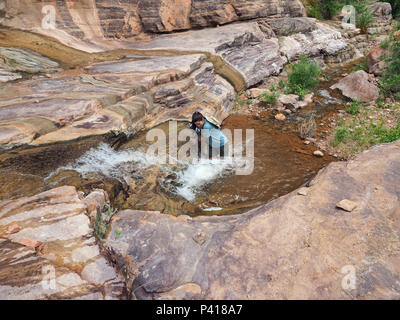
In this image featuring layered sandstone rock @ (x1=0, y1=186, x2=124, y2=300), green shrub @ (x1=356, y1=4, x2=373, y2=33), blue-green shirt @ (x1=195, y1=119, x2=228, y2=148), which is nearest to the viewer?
layered sandstone rock @ (x1=0, y1=186, x2=124, y2=300)

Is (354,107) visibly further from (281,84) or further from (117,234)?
(117,234)

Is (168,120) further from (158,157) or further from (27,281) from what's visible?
(27,281)

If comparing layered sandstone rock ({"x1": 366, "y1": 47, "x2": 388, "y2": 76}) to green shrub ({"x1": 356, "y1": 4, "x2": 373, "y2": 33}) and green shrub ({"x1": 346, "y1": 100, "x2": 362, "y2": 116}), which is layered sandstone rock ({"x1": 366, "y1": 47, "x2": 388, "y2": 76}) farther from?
green shrub ({"x1": 356, "y1": 4, "x2": 373, "y2": 33})

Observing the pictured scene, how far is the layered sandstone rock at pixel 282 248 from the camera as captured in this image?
2.13 metres

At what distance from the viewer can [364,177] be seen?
312 cm

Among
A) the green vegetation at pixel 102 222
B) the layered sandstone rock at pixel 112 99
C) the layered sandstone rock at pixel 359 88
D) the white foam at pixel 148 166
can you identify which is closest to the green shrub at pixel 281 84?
the layered sandstone rock at pixel 359 88

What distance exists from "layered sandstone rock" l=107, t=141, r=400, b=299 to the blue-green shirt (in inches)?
80.8

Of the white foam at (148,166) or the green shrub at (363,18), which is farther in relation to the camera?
the green shrub at (363,18)

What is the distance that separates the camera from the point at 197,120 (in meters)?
4.50

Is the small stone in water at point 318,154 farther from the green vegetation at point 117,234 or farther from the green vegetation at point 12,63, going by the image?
the green vegetation at point 12,63

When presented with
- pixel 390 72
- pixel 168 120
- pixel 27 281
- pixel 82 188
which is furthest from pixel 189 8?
pixel 27 281

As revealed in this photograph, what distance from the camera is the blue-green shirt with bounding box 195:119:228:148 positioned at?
477 centimetres

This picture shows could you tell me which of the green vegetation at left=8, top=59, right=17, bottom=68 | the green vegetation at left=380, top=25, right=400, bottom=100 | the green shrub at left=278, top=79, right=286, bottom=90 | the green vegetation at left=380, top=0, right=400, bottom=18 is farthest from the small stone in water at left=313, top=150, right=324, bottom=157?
the green vegetation at left=380, top=0, right=400, bottom=18

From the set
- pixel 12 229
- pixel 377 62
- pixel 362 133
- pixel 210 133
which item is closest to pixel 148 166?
pixel 210 133
